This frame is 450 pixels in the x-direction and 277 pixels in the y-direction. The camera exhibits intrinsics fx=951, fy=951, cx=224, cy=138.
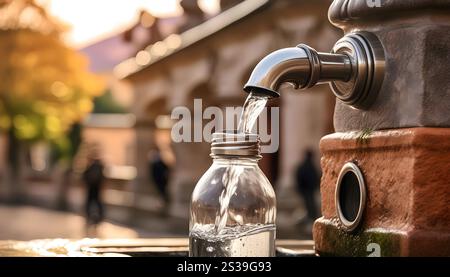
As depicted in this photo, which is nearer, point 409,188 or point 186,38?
point 409,188

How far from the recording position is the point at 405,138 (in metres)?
2.83

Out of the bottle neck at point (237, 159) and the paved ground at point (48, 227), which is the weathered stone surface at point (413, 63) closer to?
the bottle neck at point (237, 159)

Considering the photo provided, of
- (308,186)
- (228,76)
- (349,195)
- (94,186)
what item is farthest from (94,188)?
(349,195)

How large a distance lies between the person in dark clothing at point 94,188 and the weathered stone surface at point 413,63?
17624mm

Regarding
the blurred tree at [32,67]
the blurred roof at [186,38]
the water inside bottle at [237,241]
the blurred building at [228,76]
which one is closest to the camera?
the water inside bottle at [237,241]

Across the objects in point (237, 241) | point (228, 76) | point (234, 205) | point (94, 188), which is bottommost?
point (94, 188)

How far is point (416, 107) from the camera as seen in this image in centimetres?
285

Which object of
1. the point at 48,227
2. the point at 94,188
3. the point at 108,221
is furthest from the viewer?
the point at 108,221

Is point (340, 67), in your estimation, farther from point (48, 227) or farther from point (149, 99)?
point (149, 99)

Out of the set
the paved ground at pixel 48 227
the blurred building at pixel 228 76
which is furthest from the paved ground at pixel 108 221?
the blurred building at pixel 228 76

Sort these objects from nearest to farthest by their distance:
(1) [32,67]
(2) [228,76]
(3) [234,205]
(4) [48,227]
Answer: (3) [234,205]
(4) [48,227]
(2) [228,76]
(1) [32,67]

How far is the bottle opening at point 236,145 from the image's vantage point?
2688mm

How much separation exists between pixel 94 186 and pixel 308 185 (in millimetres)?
5923

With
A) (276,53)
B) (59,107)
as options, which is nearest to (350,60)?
(276,53)
